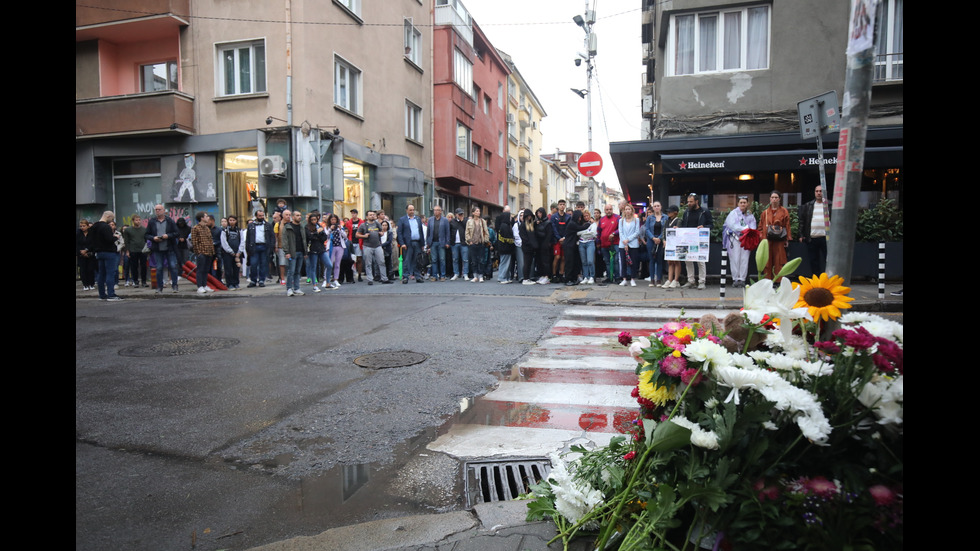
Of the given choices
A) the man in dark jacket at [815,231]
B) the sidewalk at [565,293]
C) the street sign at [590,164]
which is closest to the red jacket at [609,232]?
the sidewalk at [565,293]

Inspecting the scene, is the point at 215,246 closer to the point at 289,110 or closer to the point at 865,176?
the point at 289,110

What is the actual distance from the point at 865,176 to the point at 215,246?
55.0 feet

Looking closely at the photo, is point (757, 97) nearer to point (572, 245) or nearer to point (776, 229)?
point (776, 229)

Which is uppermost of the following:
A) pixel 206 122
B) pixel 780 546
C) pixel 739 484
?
pixel 206 122

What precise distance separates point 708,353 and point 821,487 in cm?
50

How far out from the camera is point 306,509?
10.1 ft

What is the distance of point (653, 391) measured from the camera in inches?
87.3

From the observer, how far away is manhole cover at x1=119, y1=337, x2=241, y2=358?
22.9 ft

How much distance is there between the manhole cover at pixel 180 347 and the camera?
6.96m

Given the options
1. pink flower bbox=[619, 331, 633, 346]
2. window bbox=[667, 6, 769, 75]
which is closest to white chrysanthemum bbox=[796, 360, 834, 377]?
pink flower bbox=[619, 331, 633, 346]

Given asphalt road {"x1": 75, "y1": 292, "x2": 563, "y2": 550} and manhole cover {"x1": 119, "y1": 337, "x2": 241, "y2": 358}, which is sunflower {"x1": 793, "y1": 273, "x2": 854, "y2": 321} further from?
manhole cover {"x1": 119, "y1": 337, "x2": 241, "y2": 358}

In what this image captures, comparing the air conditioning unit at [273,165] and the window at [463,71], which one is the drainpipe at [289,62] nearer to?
the air conditioning unit at [273,165]
